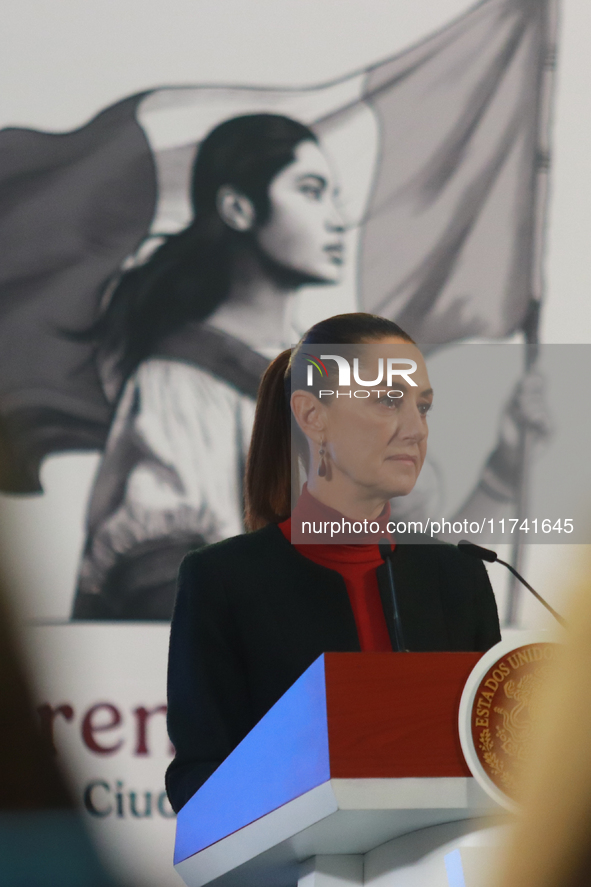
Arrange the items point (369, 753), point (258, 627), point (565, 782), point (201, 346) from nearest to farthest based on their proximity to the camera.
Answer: point (565, 782), point (369, 753), point (258, 627), point (201, 346)

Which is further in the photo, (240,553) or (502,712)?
(240,553)

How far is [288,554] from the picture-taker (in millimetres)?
1552

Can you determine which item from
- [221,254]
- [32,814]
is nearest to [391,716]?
[32,814]

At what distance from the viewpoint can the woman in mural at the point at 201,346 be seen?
3102 mm

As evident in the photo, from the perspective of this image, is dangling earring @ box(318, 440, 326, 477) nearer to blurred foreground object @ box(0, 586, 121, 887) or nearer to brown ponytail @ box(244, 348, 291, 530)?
brown ponytail @ box(244, 348, 291, 530)

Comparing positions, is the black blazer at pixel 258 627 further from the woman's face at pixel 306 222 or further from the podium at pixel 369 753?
the woman's face at pixel 306 222

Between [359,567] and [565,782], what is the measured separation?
120 centimetres

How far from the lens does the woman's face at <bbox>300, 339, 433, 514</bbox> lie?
1469 millimetres

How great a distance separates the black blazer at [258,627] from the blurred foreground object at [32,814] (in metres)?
1.66

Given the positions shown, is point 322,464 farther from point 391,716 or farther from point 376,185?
point 376,185

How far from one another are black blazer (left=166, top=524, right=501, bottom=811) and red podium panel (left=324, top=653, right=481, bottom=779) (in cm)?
68

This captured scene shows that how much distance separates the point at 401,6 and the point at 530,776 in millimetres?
3636

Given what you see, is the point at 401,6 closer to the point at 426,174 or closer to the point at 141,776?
the point at 426,174

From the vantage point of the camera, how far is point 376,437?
1482mm
